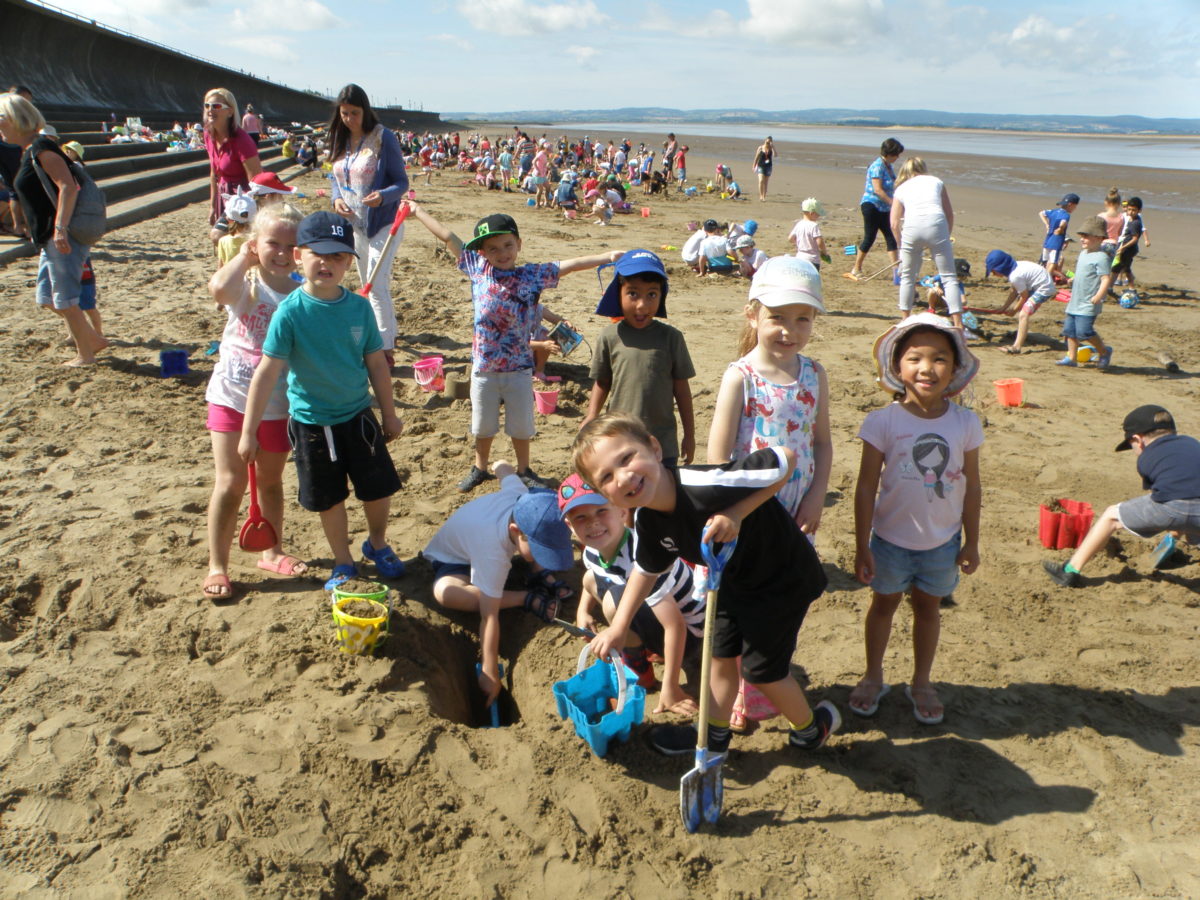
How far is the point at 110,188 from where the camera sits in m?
16.0

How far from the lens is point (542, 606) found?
3.94m

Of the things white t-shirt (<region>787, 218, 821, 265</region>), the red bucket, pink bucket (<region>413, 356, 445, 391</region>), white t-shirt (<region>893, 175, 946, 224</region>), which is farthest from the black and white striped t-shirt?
white t-shirt (<region>787, 218, 821, 265</region>)

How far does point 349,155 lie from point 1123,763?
6.02m

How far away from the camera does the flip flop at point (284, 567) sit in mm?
4047

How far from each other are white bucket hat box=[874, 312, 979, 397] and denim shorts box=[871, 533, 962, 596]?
1.92 feet

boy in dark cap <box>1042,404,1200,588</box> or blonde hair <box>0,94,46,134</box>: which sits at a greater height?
blonde hair <box>0,94,46,134</box>

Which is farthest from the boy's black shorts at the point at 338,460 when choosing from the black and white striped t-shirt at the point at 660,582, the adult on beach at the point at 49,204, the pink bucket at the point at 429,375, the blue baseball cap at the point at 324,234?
the adult on beach at the point at 49,204

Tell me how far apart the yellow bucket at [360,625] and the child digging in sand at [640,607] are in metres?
0.87

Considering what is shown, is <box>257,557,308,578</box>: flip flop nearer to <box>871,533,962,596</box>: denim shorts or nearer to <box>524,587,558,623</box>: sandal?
<box>524,587,558,623</box>: sandal

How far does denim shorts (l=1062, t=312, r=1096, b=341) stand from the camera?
795cm

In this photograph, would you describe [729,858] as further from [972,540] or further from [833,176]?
[833,176]

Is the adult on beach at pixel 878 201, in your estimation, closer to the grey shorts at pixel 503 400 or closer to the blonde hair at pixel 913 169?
the blonde hair at pixel 913 169

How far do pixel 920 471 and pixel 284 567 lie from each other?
2.95 meters

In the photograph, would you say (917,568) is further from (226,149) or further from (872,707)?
(226,149)
